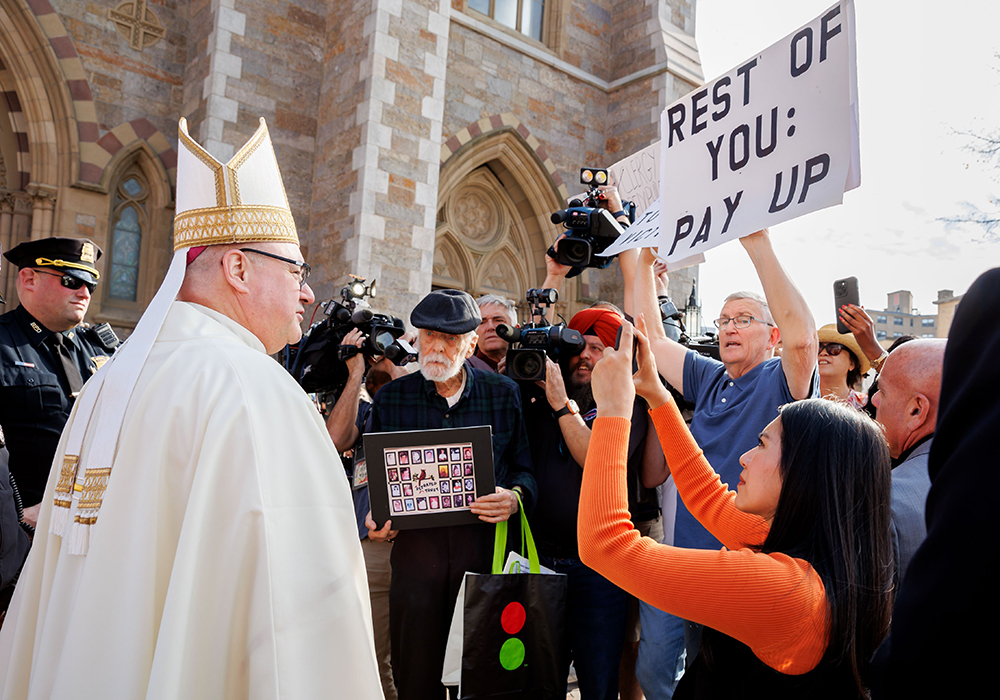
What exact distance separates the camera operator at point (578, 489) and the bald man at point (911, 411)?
1.04 m

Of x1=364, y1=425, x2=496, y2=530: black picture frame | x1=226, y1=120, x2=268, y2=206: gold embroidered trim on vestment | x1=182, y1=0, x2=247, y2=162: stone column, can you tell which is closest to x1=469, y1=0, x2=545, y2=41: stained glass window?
x1=182, y1=0, x2=247, y2=162: stone column

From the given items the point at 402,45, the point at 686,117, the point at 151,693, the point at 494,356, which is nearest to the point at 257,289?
the point at 151,693

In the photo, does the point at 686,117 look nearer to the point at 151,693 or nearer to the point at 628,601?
the point at 628,601

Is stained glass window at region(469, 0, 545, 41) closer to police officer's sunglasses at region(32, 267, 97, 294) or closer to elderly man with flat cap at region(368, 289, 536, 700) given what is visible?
police officer's sunglasses at region(32, 267, 97, 294)

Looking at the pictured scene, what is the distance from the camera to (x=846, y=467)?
1.42m

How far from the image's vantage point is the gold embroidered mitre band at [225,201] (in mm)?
1548

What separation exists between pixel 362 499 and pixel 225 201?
1.98 meters

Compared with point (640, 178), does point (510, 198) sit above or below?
above

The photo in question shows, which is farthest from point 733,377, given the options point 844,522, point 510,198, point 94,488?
point 510,198

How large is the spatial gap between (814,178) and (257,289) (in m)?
1.69

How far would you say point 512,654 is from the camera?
251cm

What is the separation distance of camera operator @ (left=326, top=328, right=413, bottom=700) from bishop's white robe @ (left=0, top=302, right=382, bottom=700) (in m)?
1.88

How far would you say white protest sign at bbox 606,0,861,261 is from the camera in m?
2.14

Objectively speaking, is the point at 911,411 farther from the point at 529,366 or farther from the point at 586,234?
the point at 586,234
